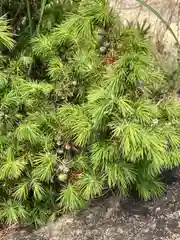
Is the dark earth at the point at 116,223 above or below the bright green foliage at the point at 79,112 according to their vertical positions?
below

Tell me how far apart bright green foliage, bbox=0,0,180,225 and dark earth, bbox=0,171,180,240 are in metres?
0.10

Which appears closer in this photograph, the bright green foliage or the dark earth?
the bright green foliage

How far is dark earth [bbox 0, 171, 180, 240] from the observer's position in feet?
7.60

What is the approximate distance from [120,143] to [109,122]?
0.11 meters

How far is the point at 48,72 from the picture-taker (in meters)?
2.25

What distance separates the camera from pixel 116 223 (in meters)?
2.36

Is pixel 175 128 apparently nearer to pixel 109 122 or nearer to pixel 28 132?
pixel 109 122

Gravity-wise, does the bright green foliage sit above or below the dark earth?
above

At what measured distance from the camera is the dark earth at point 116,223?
232cm

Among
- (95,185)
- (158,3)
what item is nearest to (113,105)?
(95,185)

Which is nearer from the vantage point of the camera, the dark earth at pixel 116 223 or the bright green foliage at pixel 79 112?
the bright green foliage at pixel 79 112

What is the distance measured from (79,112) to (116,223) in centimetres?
61

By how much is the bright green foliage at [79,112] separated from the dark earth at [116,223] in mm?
102

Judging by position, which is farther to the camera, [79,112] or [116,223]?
[116,223]
